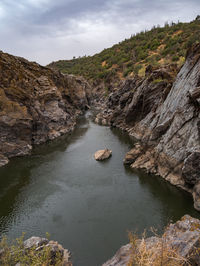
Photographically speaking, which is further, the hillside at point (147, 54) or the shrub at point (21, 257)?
the hillside at point (147, 54)

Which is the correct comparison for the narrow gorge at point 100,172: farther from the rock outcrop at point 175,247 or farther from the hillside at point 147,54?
the hillside at point 147,54

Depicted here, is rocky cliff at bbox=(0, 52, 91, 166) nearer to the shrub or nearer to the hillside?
the shrub

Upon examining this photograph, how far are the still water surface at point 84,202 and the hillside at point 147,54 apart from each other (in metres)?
53.2

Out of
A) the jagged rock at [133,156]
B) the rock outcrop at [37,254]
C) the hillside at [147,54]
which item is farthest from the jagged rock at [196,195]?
the hillside at [147,54]

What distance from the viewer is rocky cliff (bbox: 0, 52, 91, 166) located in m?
36.7

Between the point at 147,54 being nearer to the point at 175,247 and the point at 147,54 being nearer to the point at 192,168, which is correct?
the point at 192,168

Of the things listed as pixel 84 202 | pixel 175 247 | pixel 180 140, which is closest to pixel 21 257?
pixel 175 247

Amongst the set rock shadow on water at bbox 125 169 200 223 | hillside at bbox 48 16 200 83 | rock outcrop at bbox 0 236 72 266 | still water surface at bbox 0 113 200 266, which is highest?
hillside at bbox 48 16 200 83

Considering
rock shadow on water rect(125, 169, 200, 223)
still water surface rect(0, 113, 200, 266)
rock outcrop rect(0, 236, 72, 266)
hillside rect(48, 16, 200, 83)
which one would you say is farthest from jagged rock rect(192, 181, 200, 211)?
hillside rect(48, 16, 200, 83)

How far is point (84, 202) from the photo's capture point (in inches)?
867

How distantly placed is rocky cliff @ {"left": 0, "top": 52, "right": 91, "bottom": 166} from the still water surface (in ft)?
17.3

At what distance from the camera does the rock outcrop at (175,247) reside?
7.31 metres

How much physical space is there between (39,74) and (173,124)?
3995 centimetres

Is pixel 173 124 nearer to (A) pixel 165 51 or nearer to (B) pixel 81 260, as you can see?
(B) pixel 81 260
